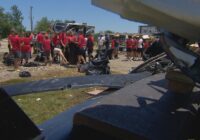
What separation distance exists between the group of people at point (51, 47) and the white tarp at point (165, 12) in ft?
55.4

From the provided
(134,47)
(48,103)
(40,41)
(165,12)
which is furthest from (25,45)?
(165,12)

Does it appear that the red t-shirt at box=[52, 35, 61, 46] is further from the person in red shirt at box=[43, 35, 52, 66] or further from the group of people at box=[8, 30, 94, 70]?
the person in red shirt at box=[43, 35, 52, 66]

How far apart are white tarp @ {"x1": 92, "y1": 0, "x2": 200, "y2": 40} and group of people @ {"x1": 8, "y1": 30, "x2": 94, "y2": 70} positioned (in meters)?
16.9

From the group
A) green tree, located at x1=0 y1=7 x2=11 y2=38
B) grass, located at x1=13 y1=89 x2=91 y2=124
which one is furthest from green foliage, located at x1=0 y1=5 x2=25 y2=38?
grass, located at x1=13 y1=89 x2=91 y2=124

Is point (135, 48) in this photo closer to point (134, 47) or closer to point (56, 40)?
point (134, 47)

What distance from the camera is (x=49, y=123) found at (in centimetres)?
267

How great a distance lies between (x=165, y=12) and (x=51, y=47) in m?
21.0

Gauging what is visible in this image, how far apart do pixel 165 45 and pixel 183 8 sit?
335mm

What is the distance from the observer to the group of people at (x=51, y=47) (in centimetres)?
1941

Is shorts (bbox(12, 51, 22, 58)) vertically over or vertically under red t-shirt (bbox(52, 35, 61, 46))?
under

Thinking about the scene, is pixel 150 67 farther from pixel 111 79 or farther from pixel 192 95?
pixel 192 95

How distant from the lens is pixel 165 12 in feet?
5.63

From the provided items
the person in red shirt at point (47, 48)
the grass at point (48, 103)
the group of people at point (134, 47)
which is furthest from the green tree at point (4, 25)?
the grass at point (48, 103)

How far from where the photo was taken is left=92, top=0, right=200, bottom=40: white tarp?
1.66 meters
